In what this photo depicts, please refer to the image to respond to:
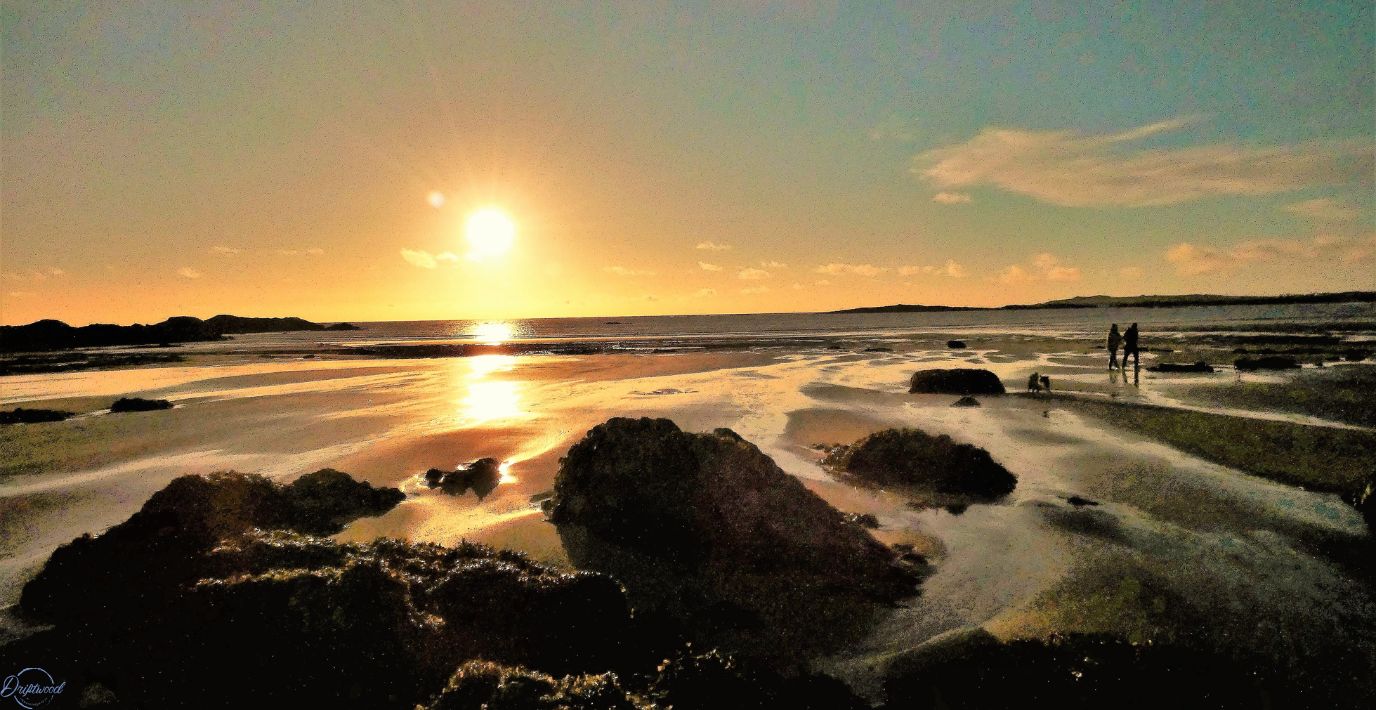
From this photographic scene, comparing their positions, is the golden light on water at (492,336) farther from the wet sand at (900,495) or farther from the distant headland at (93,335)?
the wet sand at (900,495)

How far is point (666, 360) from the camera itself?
38.9 m

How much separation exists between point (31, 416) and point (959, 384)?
30.1 m

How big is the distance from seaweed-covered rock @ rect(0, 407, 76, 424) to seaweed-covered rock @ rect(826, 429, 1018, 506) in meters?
24.4

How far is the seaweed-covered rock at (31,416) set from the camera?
60.5 ft

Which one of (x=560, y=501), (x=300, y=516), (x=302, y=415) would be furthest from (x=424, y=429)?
(x=560, y=501)

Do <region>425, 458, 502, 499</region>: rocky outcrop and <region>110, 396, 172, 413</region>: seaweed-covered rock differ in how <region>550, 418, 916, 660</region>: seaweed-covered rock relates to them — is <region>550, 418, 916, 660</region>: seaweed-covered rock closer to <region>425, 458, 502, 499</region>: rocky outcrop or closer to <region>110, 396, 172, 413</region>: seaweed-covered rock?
<region>425, 458, 502, 499</region>: rocky outcrop

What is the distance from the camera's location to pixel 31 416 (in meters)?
19.0

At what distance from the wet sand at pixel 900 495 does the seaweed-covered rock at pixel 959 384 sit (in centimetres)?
94

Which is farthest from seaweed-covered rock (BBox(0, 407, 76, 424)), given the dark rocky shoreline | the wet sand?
the dark rocky shoreline

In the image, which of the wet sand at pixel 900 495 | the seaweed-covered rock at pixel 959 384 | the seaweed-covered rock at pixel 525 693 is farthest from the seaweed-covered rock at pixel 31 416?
the seaweed-covered rock at pixel 959 384

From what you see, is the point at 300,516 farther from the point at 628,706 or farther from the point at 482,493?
the point at 628,706

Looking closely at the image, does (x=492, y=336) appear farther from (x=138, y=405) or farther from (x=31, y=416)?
(x=31, y=416)

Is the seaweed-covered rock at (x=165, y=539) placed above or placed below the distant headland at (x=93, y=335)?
below

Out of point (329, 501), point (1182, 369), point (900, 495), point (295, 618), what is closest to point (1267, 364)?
point (1182, 369)
